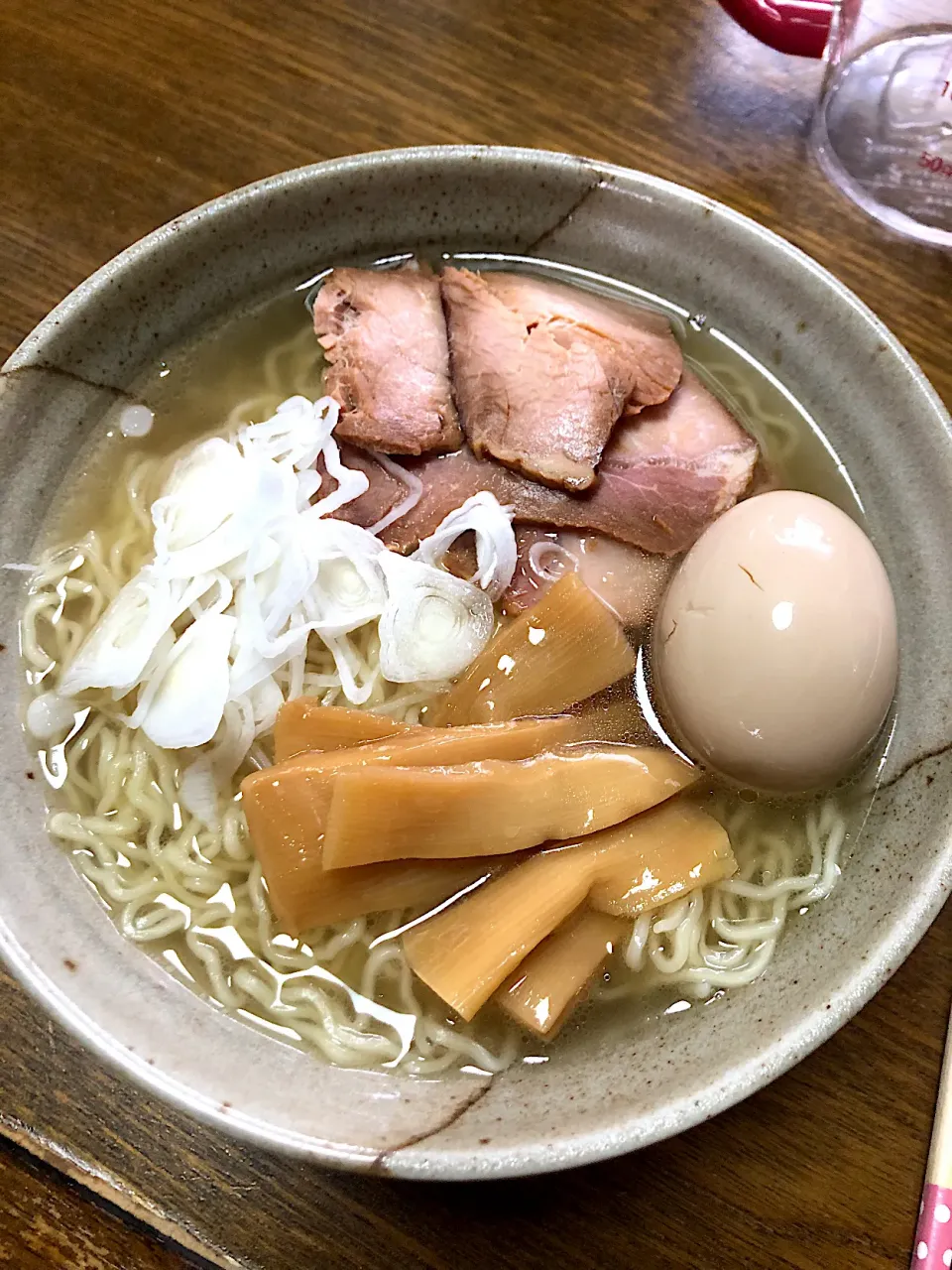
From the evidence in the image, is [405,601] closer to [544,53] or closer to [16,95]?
[544,53]

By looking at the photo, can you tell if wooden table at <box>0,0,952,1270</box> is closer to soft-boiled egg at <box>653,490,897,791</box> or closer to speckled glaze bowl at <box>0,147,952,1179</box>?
speckled glaze bowl at <box>0,147,952,1179</box>

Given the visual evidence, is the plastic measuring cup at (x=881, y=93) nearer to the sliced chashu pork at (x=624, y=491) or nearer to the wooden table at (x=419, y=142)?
the wooden table at (x=419, y=142)

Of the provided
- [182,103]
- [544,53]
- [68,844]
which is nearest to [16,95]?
[182,103]

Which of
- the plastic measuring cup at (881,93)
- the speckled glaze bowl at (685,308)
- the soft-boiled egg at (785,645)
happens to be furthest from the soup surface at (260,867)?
the plastic measuring cup at (881,93)

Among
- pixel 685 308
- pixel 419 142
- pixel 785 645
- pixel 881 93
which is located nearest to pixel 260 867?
pixel 785 645

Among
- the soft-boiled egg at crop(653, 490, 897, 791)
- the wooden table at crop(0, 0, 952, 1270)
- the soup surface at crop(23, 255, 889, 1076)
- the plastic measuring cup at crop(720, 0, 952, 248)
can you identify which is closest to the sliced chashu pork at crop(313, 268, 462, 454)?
the soup surface at crop(23, 255, 889, 1076)

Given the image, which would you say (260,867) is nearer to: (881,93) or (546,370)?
(546,370)
